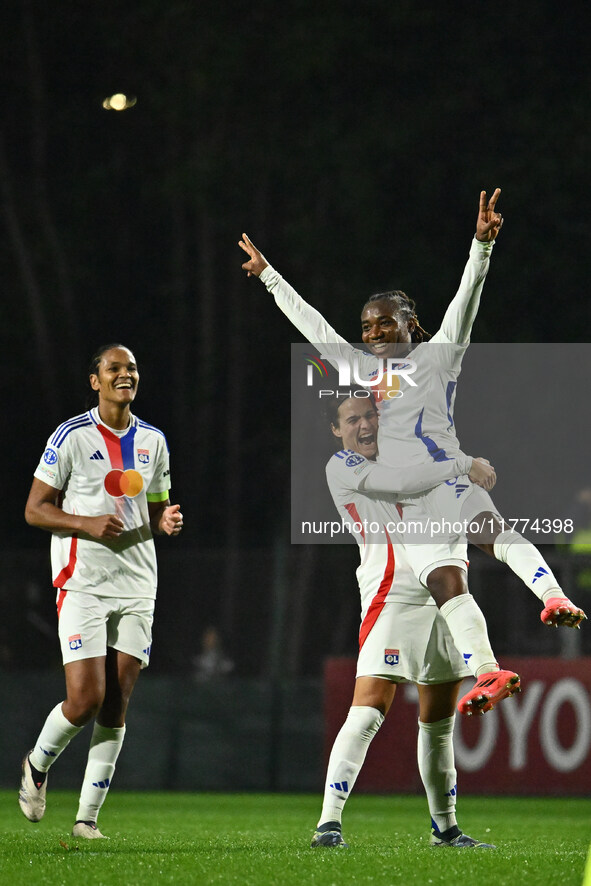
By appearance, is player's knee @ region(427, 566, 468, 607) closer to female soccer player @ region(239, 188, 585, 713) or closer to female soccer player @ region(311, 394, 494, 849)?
female soccer player @ region(239, 188, 585, 713)

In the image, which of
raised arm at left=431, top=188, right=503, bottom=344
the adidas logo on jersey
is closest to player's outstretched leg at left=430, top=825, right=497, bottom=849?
the adidas logo on jersey

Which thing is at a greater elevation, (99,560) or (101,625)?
(99,560)

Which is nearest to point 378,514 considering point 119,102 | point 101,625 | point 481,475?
point 481,475

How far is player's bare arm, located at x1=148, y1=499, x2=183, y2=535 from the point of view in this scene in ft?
24.8

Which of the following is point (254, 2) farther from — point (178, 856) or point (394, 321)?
point (178, 856)

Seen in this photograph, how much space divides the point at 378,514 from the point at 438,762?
1.26 meters

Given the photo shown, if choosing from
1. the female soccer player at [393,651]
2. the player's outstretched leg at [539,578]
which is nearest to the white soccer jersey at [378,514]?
the female soccer player at [393,651]

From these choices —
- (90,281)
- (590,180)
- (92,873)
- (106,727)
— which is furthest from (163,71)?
(92,873)

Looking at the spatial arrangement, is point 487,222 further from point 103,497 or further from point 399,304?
point 103,497

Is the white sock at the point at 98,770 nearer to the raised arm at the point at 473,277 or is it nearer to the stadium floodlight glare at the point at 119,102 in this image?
the raised arm at the point at 473,277

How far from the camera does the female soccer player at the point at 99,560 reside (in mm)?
7281

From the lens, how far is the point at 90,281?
80.8 ft

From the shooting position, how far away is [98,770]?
7.41 m

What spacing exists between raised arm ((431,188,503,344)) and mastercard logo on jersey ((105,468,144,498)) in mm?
1749
